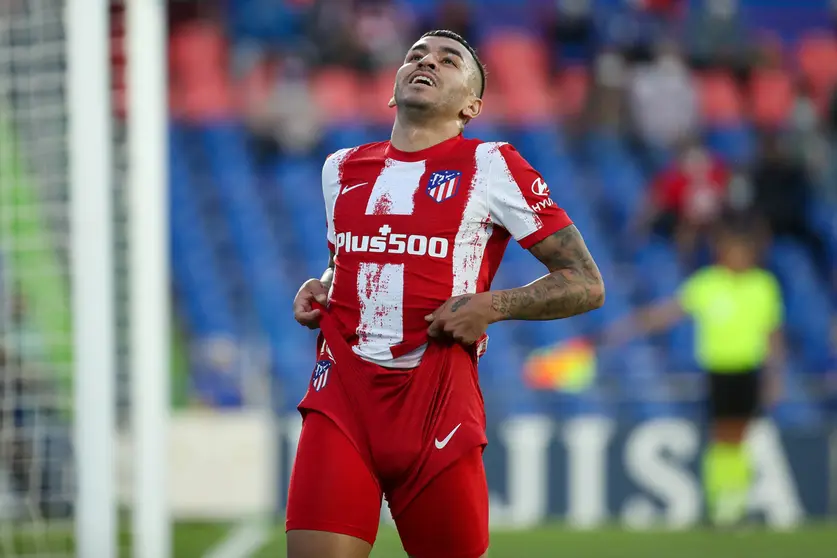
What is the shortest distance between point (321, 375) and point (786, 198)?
981cm

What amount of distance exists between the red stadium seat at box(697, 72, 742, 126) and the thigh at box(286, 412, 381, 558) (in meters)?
11.0

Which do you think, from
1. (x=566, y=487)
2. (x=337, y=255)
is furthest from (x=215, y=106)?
(x=337, y=255)

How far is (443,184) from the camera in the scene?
3803 mm

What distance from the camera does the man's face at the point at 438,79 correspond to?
3.87 metres

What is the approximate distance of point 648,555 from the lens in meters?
8.45

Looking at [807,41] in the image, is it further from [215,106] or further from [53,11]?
[53,11]

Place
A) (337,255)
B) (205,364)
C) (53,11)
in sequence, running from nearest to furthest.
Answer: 1. (337,255)
2. (53,11)
3. (205,364)

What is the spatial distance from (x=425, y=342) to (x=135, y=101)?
389 centimetres

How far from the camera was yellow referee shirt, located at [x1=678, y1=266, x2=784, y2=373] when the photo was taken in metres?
9.98

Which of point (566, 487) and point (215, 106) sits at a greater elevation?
point (215, 106)

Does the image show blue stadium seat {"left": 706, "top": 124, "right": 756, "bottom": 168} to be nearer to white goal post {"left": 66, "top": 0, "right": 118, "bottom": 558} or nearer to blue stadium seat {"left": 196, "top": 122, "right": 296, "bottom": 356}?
blue stadium seat {"left": 196, "top": 122, "right": 296, "bottom": 356}

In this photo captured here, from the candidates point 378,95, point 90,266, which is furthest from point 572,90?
point 90,266

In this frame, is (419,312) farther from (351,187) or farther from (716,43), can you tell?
(716,43)

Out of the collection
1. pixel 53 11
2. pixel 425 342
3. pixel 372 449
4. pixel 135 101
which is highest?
pixel 53 11
